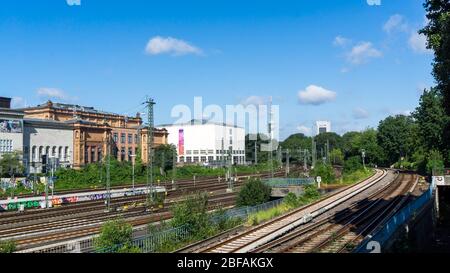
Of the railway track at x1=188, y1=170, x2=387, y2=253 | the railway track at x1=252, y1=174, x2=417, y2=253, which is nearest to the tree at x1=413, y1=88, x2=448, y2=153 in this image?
the railway track at x1=252, y1=174, x2=417, y2=253

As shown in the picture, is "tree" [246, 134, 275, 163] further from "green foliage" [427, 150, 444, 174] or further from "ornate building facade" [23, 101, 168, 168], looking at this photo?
"green foliage" [427, 150, 444, 174]

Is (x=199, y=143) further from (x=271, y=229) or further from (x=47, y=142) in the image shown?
(x=271, y=229)

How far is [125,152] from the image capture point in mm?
107812

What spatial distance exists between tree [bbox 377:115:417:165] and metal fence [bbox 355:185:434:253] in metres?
76.3

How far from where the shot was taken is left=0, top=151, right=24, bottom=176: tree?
68000 millimetres

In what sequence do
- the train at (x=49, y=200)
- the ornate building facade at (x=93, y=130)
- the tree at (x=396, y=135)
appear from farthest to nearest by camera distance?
the tree at (x=396, y=135) < the ornate building facade at (x=93, y=130) < the train at (x=49, y=200)

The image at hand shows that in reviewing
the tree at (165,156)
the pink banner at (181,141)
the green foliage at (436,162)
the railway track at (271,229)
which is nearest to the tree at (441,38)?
the railway track at (271,229)

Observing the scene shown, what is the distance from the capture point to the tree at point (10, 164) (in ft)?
223

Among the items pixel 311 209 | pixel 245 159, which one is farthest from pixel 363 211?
pixel 245 159

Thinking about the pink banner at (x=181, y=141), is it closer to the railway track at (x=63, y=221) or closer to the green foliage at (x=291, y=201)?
the railway track at (x=63, y=221)

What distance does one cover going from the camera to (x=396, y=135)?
10125 centimetres

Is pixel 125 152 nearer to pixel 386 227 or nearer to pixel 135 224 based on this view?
pixel 135 224

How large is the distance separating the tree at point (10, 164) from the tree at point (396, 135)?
76.2 m

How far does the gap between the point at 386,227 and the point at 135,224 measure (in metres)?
19.8
